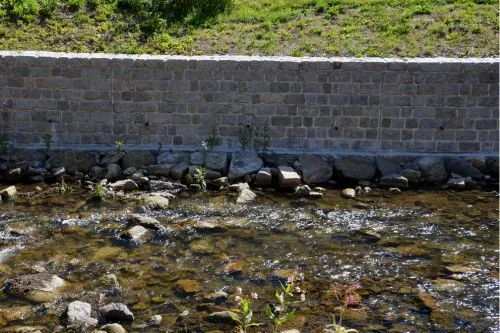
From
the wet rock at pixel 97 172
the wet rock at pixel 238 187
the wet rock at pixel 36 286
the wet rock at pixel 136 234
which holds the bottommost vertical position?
the wet rock at pixel 36 286

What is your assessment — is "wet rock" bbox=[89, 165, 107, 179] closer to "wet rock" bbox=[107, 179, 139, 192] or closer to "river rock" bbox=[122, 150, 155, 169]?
"river rock" bbox=[122, 150, 155, 169]

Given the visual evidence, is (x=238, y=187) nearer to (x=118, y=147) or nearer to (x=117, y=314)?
(x=118, y=147)

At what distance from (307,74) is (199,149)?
2228mm

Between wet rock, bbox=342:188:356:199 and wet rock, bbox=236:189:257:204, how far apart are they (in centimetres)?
142

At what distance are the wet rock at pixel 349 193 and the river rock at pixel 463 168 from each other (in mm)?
1873

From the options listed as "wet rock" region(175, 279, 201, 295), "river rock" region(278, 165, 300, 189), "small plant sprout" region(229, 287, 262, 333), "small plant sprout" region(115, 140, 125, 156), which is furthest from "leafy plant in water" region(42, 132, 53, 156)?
"small plant sprout" region(229, 287, 262, 333)

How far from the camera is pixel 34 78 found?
41.9ft

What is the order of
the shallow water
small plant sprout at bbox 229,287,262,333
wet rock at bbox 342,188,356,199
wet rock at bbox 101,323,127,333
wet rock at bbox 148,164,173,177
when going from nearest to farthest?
small plant sprout at bbox 229,287,262,333
wet rock at bbox 101,323,127,333
the shallow water
wet rock at bbox 342,188,356,199
wet rock at bbox 148,164,173,177

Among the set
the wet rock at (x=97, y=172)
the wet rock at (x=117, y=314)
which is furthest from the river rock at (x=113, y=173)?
the wet rock at (x=117, y=314)

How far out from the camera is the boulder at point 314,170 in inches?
483

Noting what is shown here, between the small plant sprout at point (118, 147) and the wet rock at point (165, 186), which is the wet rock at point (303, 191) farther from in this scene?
the small plant sprout at point (118, 147)

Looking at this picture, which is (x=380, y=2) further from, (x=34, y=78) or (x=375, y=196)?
(x=34, y=78)

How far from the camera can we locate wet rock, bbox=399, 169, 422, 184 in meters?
12.3

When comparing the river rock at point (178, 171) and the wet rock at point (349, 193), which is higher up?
the river rock at point (178, 171)
